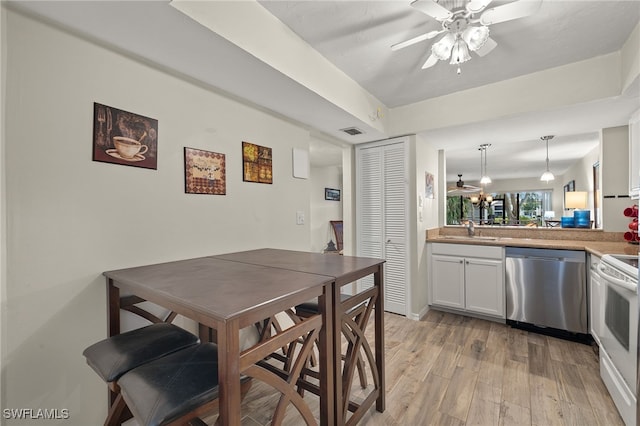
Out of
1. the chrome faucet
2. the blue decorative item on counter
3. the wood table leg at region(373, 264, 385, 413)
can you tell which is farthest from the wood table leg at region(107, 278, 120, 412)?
the blue decorative item on counter

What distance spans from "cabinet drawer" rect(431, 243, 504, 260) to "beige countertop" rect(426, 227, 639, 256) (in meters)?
0.04

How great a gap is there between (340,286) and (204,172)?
4.13 feet

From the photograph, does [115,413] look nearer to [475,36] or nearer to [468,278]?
[475,36]

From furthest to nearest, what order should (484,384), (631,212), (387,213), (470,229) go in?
(470,229)
(387,213)
(631,212)
(484,384)

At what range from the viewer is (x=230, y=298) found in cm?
98

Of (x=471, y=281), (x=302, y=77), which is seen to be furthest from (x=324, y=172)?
(x=302, y=77)

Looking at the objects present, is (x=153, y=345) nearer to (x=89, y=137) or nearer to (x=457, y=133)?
(x=89, y=137)

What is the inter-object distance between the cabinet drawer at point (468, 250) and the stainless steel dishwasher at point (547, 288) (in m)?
0.11

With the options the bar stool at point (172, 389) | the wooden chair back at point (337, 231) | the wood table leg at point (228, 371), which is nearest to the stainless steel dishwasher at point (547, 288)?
the bar stool at point (172, 389)

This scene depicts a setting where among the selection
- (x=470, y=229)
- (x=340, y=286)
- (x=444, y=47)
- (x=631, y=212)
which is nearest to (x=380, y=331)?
(x=340, y=286)

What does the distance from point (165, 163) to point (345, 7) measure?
143cm

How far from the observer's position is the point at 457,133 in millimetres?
3109

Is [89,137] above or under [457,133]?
under

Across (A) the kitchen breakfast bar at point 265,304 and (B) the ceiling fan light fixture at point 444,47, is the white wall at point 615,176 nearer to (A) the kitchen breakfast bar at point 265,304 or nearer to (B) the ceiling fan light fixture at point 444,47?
(B) the ceiling fan light fixture at point 444,47
